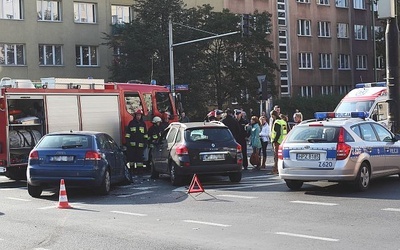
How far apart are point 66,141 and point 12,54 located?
29.6 meters

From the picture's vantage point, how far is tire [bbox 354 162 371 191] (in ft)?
46.1

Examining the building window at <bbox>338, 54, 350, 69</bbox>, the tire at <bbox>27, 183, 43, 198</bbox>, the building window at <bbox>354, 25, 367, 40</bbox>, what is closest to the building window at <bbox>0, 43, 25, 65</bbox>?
the tire at <bbox>27, 183, 43, 198</bbox>

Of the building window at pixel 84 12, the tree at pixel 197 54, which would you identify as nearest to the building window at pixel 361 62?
the tree at pixel 197 54

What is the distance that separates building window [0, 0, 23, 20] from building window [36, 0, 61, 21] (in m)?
1.27

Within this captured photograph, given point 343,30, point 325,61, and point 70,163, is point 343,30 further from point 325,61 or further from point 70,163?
point 70,163

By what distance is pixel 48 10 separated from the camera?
4516cm

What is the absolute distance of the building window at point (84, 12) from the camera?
46375 millimetres

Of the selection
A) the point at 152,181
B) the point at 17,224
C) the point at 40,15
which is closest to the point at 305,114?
the point at 40,15

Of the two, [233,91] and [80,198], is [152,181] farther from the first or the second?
[233,91]

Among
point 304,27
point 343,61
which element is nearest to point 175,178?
point 304,27

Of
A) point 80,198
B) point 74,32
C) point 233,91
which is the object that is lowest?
point 80,198

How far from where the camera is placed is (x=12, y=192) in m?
16.9

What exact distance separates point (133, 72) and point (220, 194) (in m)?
→ 29.7

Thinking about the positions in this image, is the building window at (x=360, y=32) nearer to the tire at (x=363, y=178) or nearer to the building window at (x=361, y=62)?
the building window at (x=361, y=62)
